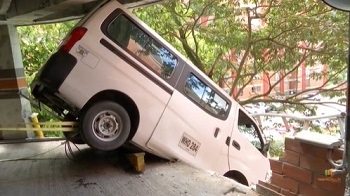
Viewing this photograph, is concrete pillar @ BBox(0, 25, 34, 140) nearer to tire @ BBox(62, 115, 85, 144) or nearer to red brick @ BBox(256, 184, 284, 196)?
tire @ BBox(62, 115, 85, 144)

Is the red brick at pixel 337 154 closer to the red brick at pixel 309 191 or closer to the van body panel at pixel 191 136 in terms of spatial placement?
the red brick at pixel 309 191

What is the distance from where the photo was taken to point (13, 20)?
7.13 m

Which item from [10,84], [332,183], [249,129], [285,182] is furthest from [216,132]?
[10,84]

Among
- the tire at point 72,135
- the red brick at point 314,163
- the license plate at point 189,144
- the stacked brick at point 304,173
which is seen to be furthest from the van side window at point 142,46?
the red brick at point 314,163

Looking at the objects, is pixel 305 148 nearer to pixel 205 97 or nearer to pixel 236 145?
pixel 205 97

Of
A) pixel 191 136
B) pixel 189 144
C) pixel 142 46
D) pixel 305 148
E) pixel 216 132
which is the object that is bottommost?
pixel 305 148

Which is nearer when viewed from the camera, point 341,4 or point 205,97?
point 341,4

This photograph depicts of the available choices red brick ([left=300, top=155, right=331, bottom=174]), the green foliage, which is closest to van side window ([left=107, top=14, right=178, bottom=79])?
red brick ([left=300, top=155, right=331, bottom=174])

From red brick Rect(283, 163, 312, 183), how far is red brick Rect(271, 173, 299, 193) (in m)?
0.05

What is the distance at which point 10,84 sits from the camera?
24.7 feet

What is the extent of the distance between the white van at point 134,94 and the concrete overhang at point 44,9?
3.28 ft

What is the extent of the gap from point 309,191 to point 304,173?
0.16 metres

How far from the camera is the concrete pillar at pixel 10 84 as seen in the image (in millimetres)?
7426

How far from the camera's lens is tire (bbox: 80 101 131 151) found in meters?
4.62
